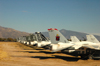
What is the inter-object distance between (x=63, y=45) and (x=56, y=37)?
66.2 inches

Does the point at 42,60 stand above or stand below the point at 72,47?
below

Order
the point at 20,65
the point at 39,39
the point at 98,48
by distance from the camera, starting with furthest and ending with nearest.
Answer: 1. the point at 39,39
2. the point at 98,48
3. the point at 20,65

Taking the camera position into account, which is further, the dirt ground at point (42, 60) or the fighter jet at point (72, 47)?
the fighter jet at point (72, 47)

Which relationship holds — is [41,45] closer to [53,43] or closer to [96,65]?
[53,43]

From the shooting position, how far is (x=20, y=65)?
15.0m

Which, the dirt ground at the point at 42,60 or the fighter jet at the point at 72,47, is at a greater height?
the fighter jet at the point at 72,47

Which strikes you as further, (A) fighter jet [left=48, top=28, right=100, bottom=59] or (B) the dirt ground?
(A) fighter jet [left=48, top=28, right=100, bottom=59]

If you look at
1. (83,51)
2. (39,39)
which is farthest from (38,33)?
(83,51)

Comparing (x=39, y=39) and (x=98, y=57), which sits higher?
(x=39, y=39)

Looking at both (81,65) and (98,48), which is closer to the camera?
(81,65)

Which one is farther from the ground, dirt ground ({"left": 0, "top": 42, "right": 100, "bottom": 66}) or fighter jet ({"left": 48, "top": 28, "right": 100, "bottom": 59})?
fighter jet ({"left": 48, "top": 28, "right": 100, "bottom": 59})

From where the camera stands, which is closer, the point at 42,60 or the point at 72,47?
the point at 42,60

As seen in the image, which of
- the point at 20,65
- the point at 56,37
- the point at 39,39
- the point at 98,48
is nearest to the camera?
the point at 20,65

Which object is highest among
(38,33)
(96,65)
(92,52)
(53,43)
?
(38,33)
